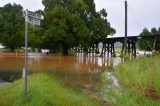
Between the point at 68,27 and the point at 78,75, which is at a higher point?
the point at 68,27

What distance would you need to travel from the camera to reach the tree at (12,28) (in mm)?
70000

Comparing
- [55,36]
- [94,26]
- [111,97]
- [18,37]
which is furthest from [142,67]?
[18,37]

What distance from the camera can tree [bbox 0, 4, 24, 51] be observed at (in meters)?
70.0

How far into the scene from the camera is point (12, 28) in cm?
7119

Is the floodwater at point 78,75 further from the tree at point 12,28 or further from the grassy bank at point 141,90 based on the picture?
the tree at point 12,28

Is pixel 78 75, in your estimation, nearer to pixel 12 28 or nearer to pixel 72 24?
pixel 72 24

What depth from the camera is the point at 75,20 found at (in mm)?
54938

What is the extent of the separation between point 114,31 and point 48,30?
1284cm

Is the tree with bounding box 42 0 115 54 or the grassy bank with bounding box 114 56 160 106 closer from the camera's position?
the grassy bank with bounding box 114 56 160 106

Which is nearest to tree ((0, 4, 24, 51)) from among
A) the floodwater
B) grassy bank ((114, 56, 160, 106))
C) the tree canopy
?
→ the tree canopy

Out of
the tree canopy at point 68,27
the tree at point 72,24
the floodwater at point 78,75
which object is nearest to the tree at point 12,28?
the tree canopy at point 68,27

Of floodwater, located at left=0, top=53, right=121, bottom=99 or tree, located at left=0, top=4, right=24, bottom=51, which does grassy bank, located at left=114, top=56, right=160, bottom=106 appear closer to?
floodwater, located at left=0, top=53, right=121, bottom=99

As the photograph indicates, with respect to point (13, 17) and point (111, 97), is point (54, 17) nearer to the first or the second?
point (13, 17)

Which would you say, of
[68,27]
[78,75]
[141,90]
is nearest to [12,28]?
[68,27]
